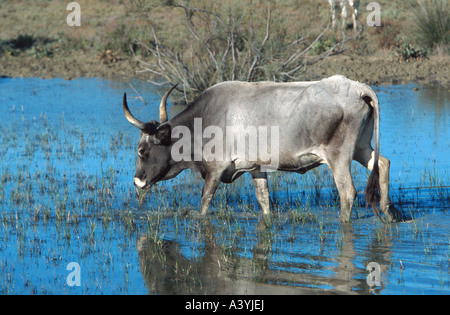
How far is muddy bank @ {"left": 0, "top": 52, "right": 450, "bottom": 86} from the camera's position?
52.6 feet

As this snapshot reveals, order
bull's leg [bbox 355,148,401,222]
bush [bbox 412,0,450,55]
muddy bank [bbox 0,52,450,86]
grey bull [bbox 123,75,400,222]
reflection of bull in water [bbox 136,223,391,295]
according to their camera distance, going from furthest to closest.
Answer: bush [bbox 412,0,450,55] < muddy bank [bbox 0,52,450,86] < bull's leg [bbox 355,148,401,222] < grey bull [bbox 123,75,400,222] < reflection of bull in water [bbox 136,223,391,295]

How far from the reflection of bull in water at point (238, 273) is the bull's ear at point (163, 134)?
4.27 ft

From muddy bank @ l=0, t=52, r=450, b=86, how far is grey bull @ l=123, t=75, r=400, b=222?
7076 millimetres

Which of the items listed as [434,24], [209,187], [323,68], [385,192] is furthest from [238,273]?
[434,24]

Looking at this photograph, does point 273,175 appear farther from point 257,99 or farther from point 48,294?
point 48,294

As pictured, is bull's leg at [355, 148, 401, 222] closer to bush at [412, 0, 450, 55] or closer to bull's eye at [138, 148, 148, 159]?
bull's eye at [138, 148, 148, 159]

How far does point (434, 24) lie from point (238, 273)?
13.5 m

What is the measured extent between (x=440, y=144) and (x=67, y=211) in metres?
5.36

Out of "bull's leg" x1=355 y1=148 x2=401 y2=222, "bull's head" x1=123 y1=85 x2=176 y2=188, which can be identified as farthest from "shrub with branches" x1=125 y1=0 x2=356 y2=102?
"bull's leg" x1=355 y1=148 x2=401 y2=222

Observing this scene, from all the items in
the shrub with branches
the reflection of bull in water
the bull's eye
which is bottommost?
the reflection of bull in water

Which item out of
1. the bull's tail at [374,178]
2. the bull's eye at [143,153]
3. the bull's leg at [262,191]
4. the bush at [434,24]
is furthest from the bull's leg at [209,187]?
the bush at [434,24]

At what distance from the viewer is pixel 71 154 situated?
1040 centimetres

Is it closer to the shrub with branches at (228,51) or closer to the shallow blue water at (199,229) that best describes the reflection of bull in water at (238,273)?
the shallow blue water at (199,229)
